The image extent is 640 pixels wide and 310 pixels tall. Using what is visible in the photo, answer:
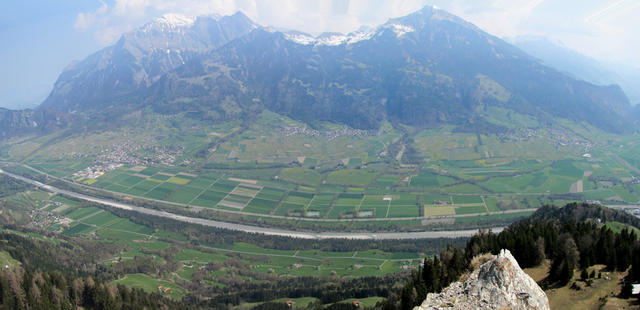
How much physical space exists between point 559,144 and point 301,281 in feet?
554

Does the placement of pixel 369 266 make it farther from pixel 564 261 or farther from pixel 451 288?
pixel 451 288

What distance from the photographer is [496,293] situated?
85.3ft

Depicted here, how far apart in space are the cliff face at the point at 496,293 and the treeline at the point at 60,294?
57670mm

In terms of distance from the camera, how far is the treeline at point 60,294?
57344 millimetres

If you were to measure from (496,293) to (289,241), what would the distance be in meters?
88.8

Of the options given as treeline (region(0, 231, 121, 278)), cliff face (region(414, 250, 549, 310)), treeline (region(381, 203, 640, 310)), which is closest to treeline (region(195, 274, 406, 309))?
treeline (region(381, 203, 640, 310))

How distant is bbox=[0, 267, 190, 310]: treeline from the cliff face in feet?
189

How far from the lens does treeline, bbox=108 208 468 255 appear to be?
104 m

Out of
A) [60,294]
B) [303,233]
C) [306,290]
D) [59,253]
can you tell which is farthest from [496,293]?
[59,253]

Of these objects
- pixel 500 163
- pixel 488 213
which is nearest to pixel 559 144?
pixel 500 163

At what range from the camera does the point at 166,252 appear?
4119 inches

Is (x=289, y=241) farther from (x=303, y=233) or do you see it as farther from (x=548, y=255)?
(x=548, y=255)

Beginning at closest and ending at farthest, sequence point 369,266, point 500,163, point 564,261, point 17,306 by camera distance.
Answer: point 564,261, point 17,306, point 369,266, point 500,163

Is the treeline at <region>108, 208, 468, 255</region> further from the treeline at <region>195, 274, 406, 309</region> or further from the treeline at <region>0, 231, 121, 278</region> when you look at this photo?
the treeline at <region>0, 231, 121, 278</region>
